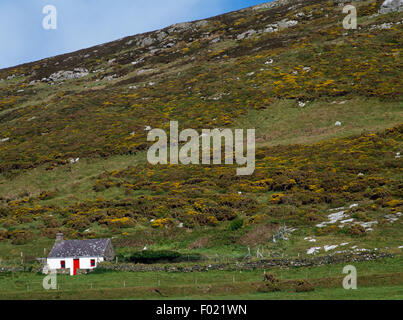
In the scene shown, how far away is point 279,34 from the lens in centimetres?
11512

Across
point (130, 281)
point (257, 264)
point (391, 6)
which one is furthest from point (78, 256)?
point (391, 6)

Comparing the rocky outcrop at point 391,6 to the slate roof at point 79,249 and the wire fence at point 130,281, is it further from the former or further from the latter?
the slate roof at point 79,249

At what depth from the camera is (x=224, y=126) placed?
7550 cm

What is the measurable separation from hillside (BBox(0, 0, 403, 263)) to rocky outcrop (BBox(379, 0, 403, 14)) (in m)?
3.46

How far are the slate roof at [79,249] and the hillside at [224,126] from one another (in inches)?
169

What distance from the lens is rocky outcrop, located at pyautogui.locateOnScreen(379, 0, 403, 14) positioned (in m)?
102

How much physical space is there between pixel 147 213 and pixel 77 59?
113206 mm

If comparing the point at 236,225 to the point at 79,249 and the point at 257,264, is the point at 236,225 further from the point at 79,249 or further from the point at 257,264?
the point at 79,249

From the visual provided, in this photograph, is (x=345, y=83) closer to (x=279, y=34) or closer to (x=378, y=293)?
(x=279, y=34)

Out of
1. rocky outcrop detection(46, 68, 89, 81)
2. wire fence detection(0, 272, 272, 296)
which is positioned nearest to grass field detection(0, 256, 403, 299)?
wire fence detection(0, 272, 272, 296)

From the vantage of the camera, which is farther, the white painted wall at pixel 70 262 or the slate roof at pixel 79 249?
the slate roof at pixel 79 249

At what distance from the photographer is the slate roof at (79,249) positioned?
34.8 meters

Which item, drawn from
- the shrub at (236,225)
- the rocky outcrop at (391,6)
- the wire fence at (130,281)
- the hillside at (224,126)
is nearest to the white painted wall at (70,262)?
the wire fence at (130,281)
